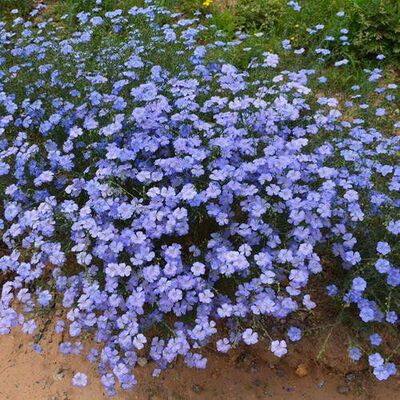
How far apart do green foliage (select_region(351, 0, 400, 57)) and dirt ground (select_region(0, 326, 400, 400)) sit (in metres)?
2.86

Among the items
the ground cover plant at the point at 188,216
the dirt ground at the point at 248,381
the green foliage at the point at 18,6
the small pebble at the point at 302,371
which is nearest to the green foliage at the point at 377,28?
the ground cover plant at the point at 188,216

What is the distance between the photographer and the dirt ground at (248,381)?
2.99m

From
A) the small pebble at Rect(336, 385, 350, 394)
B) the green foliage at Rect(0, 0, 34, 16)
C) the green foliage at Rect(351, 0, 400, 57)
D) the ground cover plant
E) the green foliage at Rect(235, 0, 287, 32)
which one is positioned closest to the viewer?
the ground cover plant

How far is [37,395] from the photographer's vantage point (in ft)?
10.3

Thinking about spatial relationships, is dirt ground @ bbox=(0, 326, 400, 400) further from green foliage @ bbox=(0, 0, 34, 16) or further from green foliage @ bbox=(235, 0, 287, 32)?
green foliage @ bbox=(0, 0, 34, 16)

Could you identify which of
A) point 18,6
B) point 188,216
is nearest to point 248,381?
point 188,216

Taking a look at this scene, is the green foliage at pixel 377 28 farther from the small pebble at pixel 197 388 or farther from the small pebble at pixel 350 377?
the small pebble at pixel 197 388

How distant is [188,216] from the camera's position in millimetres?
2930

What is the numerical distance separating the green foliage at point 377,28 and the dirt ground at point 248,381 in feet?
9.38

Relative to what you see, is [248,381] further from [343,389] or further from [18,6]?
[18,6]

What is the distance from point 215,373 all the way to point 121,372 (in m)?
0.68

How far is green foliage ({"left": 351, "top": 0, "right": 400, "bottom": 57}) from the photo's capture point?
15.7 ft

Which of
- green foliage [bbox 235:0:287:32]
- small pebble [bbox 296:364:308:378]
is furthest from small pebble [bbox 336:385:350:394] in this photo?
green foliage [bbox 235:0:287:32]

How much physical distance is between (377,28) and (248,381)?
11.0 ft
